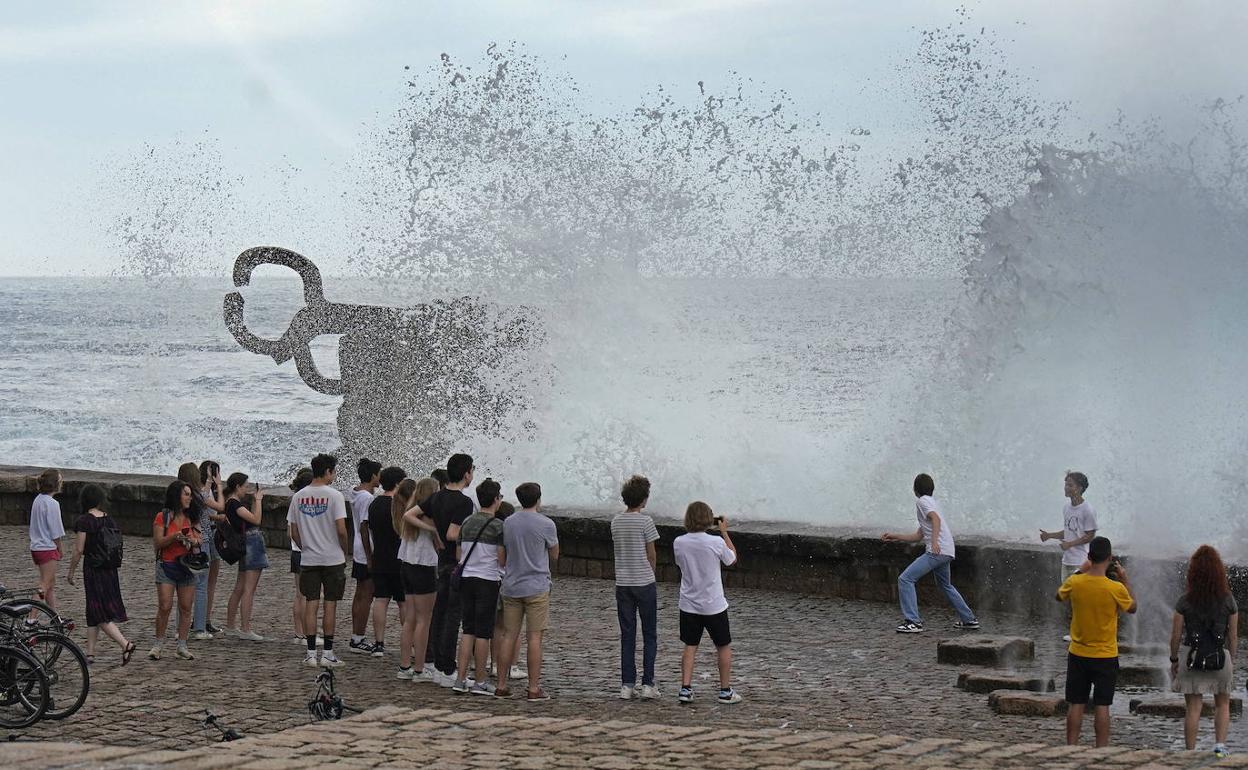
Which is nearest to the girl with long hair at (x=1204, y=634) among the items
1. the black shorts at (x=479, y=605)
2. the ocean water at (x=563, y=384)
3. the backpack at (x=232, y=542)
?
the black shorts at (x=479, y=605)

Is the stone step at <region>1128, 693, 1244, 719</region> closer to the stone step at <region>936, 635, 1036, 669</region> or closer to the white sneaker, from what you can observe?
the stone step at <region>936, 635, 1036, 669</region>

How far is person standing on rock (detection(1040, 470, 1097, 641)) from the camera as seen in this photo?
1028 centimetres

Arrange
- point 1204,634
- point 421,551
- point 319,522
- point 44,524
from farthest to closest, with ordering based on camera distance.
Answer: point 44,524
point 319,522
point 421,551
point 1204,634

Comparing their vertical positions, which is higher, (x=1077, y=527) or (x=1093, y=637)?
(x=1077, y=527)

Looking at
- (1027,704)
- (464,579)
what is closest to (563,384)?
(464,579)

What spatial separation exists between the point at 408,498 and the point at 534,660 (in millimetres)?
1397

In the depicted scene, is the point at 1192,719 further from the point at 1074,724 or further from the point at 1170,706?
the point at 1170,706

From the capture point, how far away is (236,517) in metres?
10.3

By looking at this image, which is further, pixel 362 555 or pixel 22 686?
pixel 362 555

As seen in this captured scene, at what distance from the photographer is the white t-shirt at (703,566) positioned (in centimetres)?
862

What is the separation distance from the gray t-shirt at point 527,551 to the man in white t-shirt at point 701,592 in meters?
0.73

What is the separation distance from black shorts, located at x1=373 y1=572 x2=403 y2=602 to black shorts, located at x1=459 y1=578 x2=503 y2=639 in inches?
50.6

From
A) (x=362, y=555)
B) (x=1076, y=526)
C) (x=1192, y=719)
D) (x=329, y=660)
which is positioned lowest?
(x=329, y=660)

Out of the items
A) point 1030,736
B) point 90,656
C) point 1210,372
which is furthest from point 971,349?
point 1210,372
